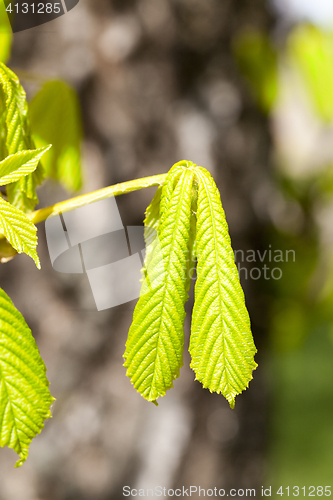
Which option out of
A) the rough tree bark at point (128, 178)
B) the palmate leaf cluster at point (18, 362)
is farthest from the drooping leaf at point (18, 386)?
the rough tree bark at point (128, 178)

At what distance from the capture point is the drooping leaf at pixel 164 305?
354 mm

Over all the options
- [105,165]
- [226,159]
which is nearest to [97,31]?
[105,165]

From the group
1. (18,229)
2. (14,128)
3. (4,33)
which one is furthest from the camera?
(4,33)

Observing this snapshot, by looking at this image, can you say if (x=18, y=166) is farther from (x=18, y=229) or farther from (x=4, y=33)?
(x=4, y=33)

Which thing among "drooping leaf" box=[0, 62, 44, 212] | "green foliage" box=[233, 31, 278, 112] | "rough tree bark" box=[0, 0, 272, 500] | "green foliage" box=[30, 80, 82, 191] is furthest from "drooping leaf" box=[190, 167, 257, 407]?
"green foliage" box=[233, 31, 278, 112]

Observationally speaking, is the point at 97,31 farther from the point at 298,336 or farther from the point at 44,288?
the point at 298,336

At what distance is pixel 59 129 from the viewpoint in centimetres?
77

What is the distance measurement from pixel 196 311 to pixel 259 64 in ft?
3.65

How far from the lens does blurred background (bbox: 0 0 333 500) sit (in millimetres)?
946

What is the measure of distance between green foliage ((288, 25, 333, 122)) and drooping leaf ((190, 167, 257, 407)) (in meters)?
0.95

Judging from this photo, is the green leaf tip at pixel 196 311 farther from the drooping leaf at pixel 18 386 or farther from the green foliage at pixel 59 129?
the green foliage at pixel 59 129

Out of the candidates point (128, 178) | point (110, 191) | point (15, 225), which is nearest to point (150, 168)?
point (128, 178)

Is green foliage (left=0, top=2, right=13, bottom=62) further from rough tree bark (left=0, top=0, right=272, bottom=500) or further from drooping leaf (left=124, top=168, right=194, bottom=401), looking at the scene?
drooping leaf (left=124, top=168, right=194, bottom=401)

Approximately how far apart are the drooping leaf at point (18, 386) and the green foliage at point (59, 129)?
48 centimetres
